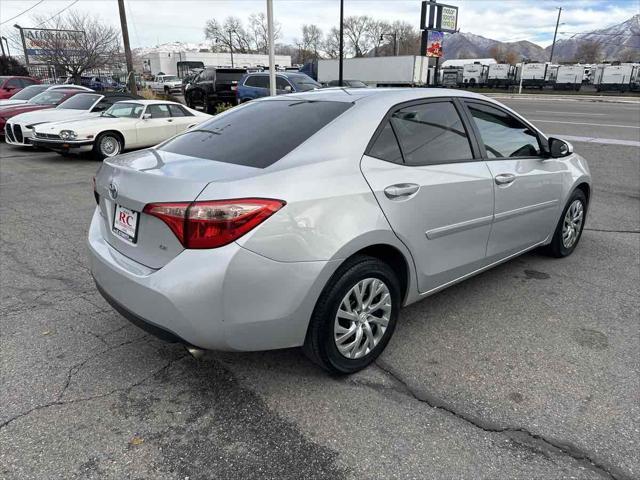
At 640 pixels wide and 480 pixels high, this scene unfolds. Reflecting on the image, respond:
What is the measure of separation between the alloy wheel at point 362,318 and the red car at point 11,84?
20.4 m

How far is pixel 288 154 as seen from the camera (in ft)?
8.59

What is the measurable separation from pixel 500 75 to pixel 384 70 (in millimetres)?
21073

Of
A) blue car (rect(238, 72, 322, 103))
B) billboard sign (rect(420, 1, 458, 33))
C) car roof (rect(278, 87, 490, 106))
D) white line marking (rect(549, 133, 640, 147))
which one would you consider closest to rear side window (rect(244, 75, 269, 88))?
blue car (rect(238, 72, 322, 103))

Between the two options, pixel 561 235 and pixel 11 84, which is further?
pixel 11 84

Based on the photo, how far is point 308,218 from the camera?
2402mm

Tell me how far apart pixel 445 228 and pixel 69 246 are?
394 cm

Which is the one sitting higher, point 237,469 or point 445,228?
point 445,228

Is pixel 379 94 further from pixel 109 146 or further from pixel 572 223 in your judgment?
pixel 109 146

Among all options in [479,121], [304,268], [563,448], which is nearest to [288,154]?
[304,268]

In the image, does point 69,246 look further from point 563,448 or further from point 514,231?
point 563,448

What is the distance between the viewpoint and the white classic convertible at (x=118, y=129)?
1020cm

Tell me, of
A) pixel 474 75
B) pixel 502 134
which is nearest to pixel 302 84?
pixel 502 134

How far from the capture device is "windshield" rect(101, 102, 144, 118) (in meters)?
11.2

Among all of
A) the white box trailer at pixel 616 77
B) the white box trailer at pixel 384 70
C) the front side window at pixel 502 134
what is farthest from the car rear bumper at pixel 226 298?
the white box trailer at pixel 616 77
